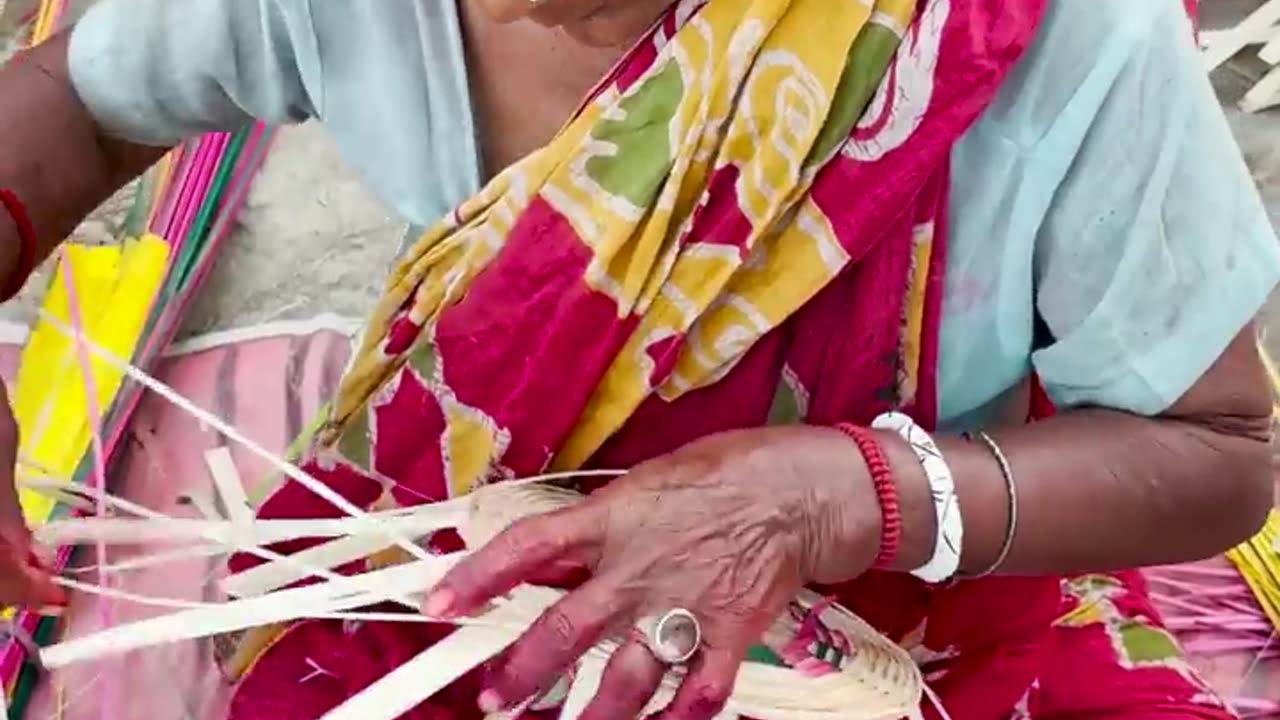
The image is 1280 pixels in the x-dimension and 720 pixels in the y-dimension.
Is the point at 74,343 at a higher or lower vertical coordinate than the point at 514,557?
lower

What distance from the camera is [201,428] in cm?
154

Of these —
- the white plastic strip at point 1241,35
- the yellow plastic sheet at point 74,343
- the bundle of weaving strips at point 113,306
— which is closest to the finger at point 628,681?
the bundle of weaving strips at point 113,306

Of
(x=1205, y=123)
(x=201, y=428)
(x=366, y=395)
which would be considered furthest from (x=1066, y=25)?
(x=201, y=428)

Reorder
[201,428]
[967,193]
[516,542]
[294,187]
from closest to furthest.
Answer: [516,542] → [967,193] → [201,428] → [294,187]

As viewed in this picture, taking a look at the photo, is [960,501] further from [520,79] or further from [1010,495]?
[520,79]

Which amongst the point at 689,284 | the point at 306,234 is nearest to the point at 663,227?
the point at 689,284

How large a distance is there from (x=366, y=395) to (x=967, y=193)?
1.35ft

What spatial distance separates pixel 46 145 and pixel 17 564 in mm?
310

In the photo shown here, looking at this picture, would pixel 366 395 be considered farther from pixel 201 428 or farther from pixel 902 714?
pixel 201 428

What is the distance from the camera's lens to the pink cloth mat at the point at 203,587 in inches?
52.7

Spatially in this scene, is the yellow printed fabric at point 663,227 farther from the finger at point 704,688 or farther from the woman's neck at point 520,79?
the finger at point 704,688

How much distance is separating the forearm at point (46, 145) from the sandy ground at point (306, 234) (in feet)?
2.18

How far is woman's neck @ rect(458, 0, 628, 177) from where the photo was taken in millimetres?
900

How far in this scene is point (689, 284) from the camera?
828 mm
